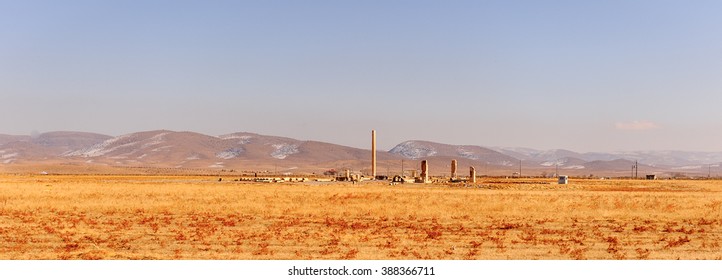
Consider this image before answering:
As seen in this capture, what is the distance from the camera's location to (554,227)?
96.5 ft

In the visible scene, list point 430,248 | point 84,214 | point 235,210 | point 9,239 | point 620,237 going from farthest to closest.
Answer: point 235,210 → point 84,214 → point 620,237 → point 9,239 → point 430,248

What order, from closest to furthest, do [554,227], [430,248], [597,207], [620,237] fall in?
[430,248], [620,237], [554,227], [597,207]

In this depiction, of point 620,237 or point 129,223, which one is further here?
point 129,223

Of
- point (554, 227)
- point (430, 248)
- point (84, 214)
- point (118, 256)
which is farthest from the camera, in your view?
point (84, 214)

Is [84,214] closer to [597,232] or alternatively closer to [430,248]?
[430,248]

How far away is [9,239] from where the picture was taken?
23828 millimetres

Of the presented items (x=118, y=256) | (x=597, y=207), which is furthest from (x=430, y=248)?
(x=597, y=207)

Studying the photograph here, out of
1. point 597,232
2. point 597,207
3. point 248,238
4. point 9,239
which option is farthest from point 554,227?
point 9,239

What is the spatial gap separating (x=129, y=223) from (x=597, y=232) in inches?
670
